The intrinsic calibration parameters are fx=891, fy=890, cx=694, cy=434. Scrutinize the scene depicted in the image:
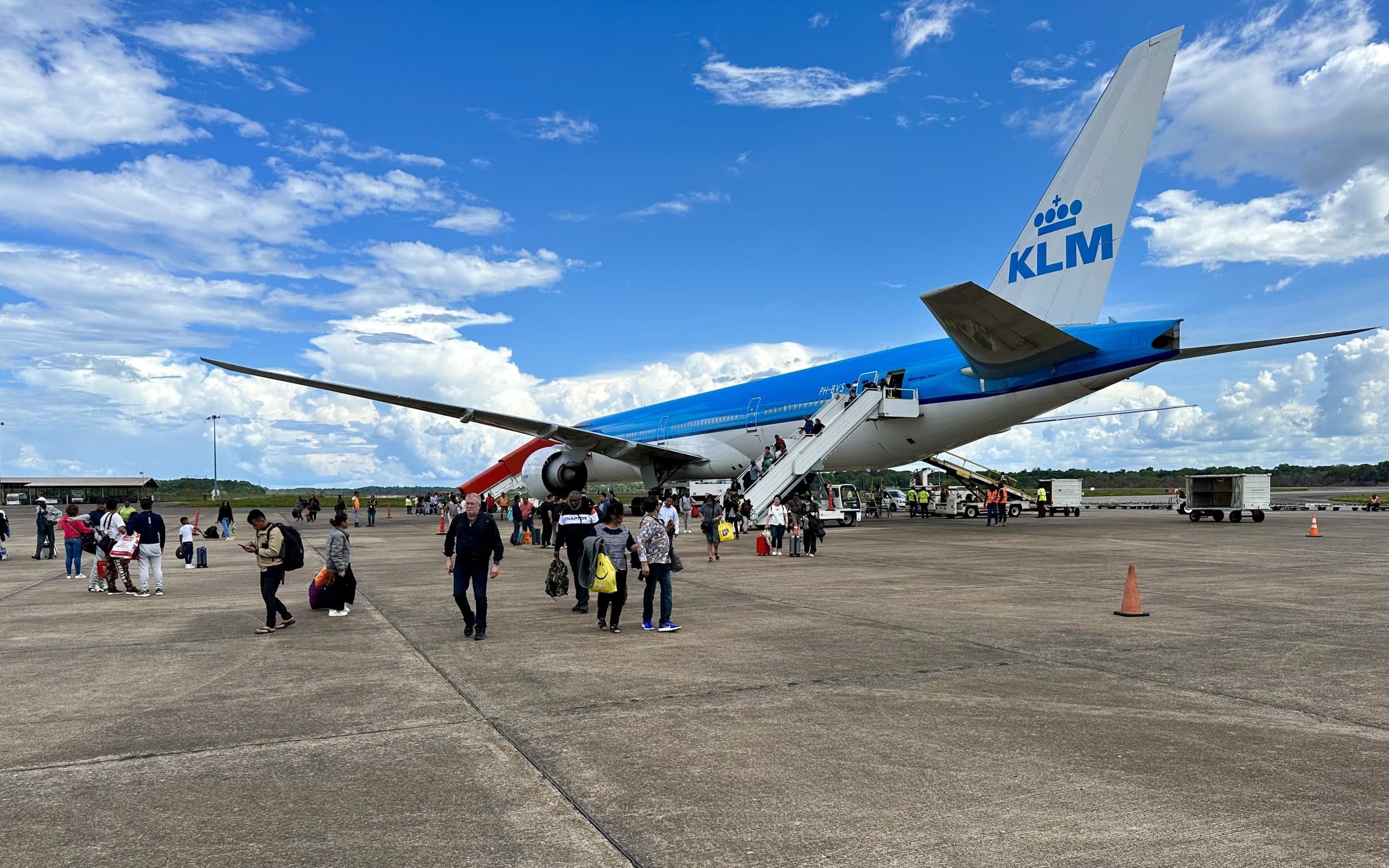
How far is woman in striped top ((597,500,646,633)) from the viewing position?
1036 cm

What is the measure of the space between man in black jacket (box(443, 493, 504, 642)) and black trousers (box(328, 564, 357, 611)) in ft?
8.66

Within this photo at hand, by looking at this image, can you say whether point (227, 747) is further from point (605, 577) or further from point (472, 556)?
point (605, 577)

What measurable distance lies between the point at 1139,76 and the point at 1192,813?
2233 centimetres

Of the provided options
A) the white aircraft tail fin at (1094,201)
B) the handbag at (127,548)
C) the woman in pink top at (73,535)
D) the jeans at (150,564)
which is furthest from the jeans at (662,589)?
the white aircraft tail fin at (1094,201)

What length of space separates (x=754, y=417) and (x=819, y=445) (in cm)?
720

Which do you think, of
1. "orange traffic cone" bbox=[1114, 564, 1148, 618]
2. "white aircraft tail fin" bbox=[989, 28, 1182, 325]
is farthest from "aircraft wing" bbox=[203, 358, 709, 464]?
"orange traffic cone" bbox=[1114, 564, 1148, 618]

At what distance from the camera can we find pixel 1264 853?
408cm

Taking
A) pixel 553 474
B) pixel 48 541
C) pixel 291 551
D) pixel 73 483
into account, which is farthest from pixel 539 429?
pixel 73 483

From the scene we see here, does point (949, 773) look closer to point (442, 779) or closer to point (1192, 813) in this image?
point (1192, 813)

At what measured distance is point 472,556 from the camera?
1011cm

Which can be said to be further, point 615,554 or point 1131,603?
point 1131,603

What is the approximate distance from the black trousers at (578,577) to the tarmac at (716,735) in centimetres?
29

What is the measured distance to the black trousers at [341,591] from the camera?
12.1 metres

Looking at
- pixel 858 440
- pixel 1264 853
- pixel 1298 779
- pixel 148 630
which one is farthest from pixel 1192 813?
pixel 858 440
